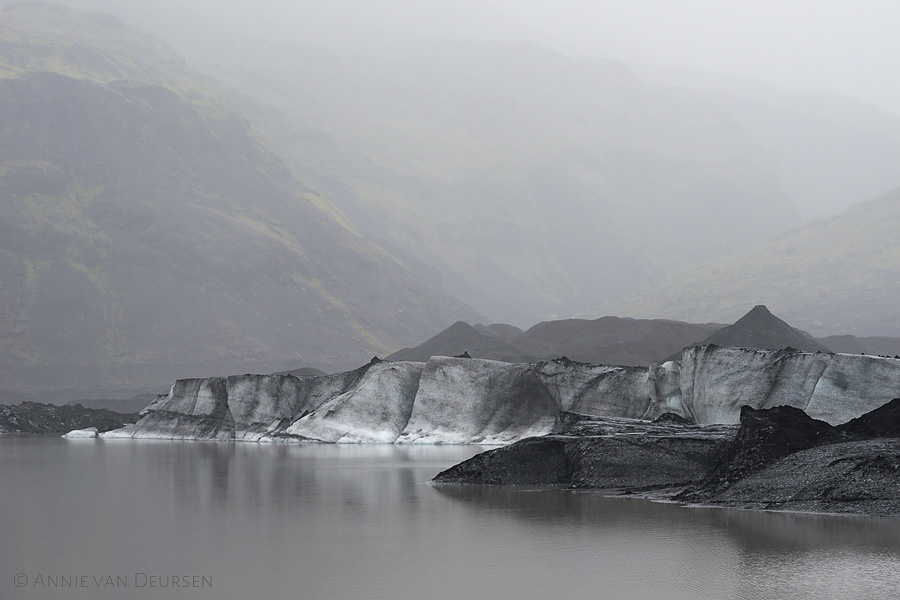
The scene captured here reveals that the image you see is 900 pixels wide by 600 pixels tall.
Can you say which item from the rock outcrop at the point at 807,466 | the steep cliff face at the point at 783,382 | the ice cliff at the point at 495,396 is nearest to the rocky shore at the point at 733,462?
the rock outcrop at the point at 807,466

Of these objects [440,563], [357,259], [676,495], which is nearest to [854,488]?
[676,495]

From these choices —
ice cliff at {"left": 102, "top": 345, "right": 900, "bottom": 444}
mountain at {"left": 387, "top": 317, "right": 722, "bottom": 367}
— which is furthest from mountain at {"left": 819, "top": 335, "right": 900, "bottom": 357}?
ice cliff at {"left": 102, "top": 345, "right": 900, "bottom": 444}

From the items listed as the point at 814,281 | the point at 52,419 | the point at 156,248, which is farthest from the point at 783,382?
the point at 814,281

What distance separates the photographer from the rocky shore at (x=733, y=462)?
16.1 metres

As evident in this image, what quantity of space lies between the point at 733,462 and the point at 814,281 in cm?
12549

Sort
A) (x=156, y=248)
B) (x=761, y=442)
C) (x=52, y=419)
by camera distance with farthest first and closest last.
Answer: (x=156, y=248)
(x=52, y=419)
(x=761, y=442)

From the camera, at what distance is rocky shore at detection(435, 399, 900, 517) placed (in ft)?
52.8

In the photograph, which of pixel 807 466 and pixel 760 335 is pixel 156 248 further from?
pixel 807 466

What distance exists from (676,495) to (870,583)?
783cm

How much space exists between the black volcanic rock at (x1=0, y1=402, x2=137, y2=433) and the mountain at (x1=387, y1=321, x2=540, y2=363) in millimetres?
22104

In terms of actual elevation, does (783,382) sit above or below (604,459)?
above

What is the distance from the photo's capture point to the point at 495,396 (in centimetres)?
4394

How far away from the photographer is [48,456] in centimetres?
3809

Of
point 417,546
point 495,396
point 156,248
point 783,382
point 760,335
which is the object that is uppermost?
point 156,248
